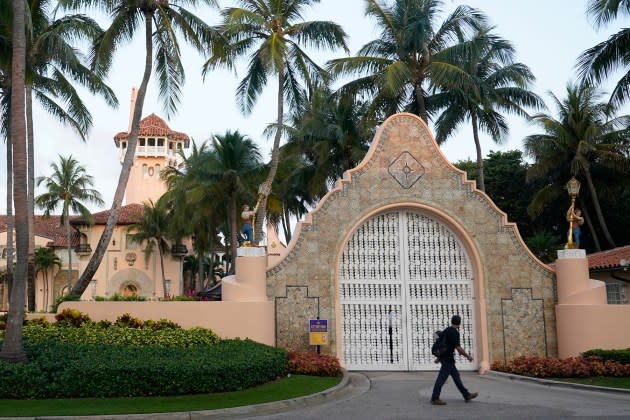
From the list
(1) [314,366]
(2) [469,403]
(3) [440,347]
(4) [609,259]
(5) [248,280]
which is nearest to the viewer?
(3) [440,347]

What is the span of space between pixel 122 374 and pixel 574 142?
27.6 meters

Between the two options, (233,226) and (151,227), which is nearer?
(233,226)

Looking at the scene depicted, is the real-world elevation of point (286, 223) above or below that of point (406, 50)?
below

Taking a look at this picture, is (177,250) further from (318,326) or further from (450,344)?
(450,344)

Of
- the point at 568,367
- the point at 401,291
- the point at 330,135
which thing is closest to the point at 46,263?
the point at 330,135

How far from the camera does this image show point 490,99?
92.5ft

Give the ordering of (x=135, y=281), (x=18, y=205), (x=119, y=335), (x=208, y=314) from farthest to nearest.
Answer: (x=135, y=281) → (x=208, y=314) → (x=119, y=335) → (x=18, y=205)

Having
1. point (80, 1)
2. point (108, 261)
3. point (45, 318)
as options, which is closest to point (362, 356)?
point (45, 318)

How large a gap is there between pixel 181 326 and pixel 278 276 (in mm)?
2858

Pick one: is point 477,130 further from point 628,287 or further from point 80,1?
point 80,1

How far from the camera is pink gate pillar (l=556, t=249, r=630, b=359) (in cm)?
1692

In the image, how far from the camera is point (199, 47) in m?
21.8

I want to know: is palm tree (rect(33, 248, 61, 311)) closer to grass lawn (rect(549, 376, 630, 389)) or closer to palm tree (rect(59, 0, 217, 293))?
palm tree (rect(59, 0, 217, 293))

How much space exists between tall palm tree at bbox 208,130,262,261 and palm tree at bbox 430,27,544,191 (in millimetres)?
9942
